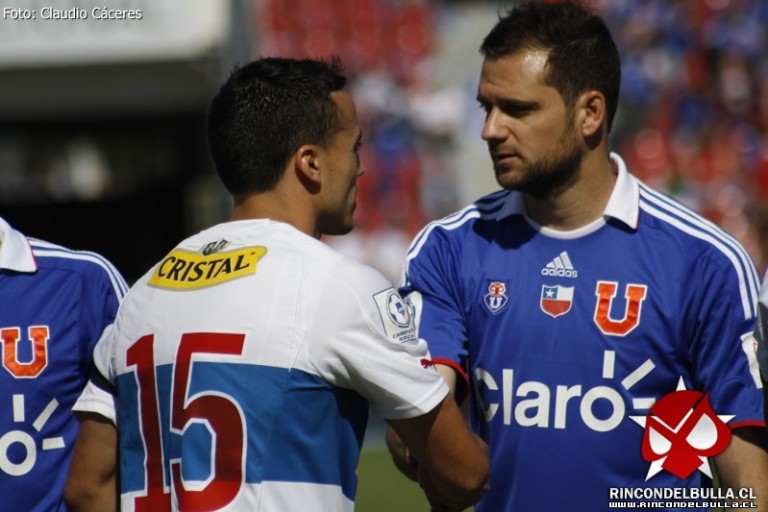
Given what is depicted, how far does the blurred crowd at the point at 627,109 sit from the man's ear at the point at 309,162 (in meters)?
9.41

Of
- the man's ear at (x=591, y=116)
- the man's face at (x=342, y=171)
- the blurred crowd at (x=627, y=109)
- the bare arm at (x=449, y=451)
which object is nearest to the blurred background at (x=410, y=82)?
the blurred crowd at (x=627, y=109)

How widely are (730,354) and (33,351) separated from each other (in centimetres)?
165

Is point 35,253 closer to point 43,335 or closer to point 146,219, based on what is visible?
point 43,335

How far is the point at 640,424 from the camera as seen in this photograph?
9.44ft

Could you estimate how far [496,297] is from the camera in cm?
300

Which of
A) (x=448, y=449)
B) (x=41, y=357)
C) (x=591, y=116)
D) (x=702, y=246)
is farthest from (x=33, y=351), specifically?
(x=702, y=246)

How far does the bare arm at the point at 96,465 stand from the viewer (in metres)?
2.50

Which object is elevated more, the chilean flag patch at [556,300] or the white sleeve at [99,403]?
the chilean flag patch at [556,300]

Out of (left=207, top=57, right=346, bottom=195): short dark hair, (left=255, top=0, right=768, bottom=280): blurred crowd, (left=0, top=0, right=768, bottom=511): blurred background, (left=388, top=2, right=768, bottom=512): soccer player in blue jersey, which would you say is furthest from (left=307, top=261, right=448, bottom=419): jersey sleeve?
(left=255, top=0, right=768, bottom=280): blurred crowd

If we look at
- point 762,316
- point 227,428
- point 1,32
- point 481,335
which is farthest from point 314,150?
point 1,32

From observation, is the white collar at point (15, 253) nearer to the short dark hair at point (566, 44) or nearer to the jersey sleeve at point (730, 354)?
the short dark hair at point (566, 44)

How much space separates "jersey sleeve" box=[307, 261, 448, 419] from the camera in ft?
7.39

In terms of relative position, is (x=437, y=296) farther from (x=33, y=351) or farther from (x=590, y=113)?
(x=33, y=351)

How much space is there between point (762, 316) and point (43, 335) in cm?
165
